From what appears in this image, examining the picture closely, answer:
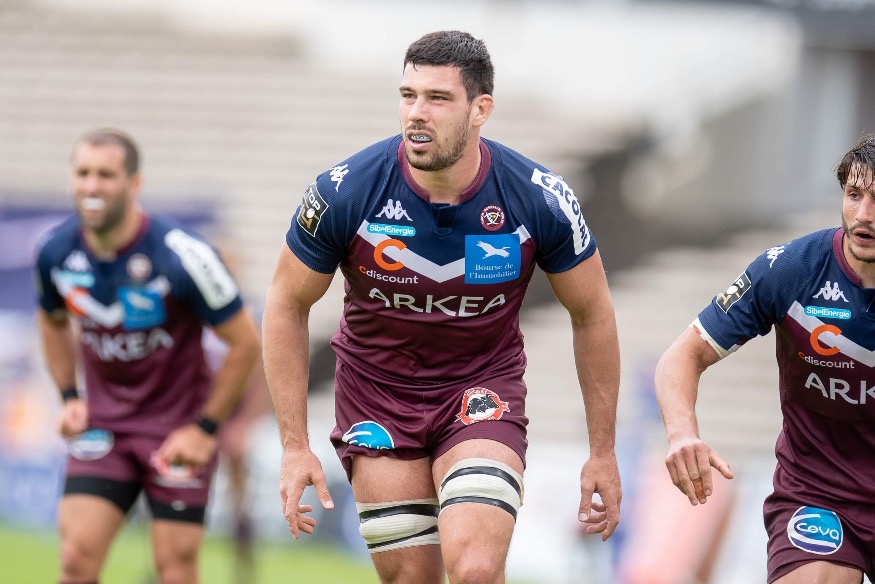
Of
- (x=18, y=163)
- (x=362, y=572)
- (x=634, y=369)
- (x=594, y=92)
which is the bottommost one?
(x=362, y=572)

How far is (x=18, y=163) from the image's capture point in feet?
61.7

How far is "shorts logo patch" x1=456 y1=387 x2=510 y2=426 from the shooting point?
5.54 metres

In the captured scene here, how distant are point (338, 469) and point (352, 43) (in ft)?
23.5

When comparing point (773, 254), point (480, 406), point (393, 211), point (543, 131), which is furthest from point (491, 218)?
point (543, 131)

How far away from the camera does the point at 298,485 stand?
18.0 feet

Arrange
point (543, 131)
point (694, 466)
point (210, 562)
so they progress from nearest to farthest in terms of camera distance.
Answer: point (694, 466) → point (210, 562) → point (543, 131)

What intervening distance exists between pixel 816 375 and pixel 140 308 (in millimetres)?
3721

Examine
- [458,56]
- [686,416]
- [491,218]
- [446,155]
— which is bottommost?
[686,416]

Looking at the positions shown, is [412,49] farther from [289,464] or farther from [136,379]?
[136,379]

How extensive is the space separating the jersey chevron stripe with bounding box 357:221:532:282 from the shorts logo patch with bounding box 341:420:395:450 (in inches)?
25.1

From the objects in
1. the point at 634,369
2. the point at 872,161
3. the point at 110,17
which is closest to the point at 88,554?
the point at 872,161

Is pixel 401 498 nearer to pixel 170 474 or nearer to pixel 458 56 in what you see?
pixel 458 56

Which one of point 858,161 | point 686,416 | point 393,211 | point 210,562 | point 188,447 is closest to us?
point 858,161

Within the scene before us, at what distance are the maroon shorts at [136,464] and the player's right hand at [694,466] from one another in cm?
330
